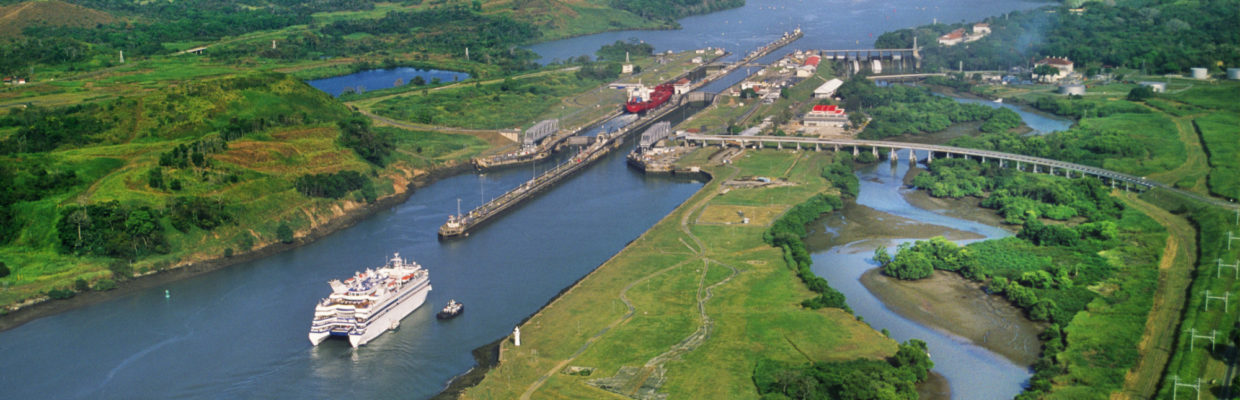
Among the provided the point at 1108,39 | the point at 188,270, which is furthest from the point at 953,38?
the point at 188,270

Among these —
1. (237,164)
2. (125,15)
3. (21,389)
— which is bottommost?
(21,389)

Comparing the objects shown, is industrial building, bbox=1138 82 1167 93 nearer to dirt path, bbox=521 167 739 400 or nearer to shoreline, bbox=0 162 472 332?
dirt path, bbox=521 167 739 400

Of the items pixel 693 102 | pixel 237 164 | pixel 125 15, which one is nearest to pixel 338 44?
pixel 125 15

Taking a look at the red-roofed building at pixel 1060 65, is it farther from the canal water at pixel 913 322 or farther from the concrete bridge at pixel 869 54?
the canal water at pixel 913 322

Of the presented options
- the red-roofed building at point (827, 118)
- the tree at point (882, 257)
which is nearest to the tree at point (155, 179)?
the tree at point (882, 257)

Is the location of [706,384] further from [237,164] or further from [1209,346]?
[237,164]

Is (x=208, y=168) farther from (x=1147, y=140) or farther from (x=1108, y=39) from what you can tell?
(x=1108, y=39)
